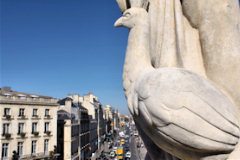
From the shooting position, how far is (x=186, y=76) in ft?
6.85

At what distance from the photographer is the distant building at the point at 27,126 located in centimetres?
2848

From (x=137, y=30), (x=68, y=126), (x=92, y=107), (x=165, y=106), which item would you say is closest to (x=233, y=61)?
(x=165, y=106)

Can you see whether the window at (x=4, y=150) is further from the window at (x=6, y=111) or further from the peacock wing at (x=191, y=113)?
the peacock wing at (x=191, y=113)

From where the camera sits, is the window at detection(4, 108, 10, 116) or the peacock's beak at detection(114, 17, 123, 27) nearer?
the peacock's beak at detection(114, 17, 123, 27)

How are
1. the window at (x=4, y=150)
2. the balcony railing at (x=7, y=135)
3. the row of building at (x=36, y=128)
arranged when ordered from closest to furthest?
the window at (x=4, y=150) → the balcony railing at (x=7, y=135) → the row of building at (x=36, y=128)

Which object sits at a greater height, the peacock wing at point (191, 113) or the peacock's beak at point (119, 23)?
the peacock's beak at point (119, 23)

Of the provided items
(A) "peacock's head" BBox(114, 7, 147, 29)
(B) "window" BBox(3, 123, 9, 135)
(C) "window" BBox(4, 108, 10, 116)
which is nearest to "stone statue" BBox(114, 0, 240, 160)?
(A) "peacock's head" BBox(114, 7, 147, 29)

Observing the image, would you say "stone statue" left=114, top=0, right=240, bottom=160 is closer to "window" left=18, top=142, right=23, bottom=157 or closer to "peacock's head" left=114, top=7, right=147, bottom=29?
"peacock's head" left=114, top=7, right=147, bottom=29

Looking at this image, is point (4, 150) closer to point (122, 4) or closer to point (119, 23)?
point (122, 4)

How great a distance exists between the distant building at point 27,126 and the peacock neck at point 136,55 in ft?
96.9

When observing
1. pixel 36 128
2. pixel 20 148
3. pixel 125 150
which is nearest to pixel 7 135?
pixel 20 148

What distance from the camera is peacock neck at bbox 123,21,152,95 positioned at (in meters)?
2.69

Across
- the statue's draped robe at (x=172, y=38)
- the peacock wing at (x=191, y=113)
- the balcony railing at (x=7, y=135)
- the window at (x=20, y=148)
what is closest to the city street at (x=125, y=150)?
the window at (x=20, y=148)

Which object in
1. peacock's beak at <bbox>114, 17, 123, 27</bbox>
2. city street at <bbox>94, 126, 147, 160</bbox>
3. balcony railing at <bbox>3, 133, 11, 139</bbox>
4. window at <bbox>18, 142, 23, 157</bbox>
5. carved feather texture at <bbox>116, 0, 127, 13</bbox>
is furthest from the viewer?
city street at <bbox>94, 126, 147, 160</bbox>
